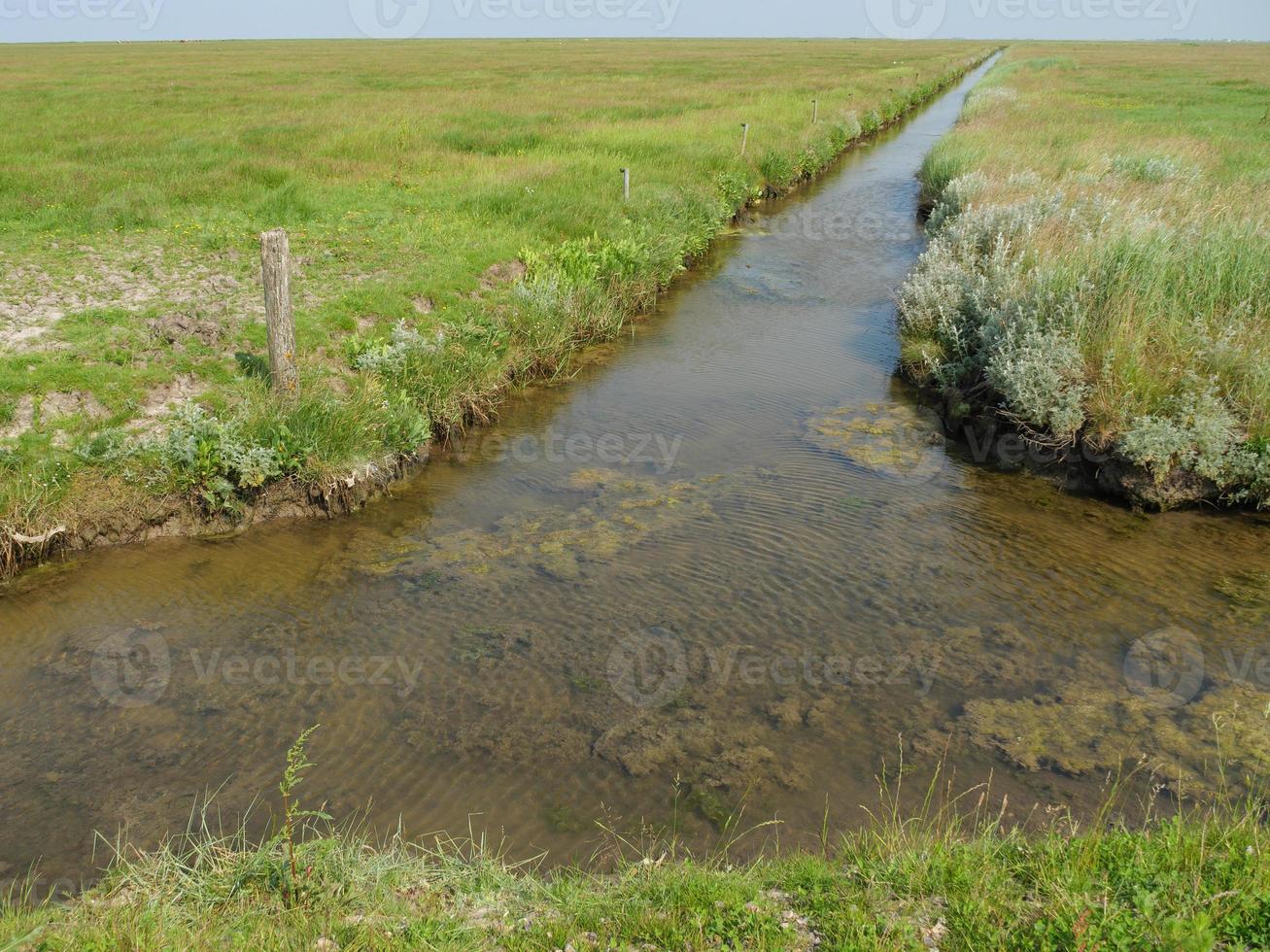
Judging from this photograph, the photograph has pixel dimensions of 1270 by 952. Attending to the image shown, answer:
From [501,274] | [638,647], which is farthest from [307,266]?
[638,647]

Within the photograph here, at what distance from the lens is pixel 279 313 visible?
923cm

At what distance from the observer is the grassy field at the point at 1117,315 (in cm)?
890

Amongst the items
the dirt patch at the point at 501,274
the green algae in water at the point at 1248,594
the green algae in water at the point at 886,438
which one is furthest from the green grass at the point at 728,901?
the dirt patch at the point at 501,274

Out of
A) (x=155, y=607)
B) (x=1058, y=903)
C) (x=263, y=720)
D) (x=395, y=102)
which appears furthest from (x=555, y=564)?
(x=395, y=102)

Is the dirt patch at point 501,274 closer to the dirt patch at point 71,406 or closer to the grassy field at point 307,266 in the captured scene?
the grassy field at point 307,266

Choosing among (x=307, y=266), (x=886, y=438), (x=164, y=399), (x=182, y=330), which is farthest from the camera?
(x=307, y=266)

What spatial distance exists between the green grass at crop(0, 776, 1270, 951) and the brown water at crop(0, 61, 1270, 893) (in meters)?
0.90

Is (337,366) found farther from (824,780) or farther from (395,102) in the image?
(395,102)

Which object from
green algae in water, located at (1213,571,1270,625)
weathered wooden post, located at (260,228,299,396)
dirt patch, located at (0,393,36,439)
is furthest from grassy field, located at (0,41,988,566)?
green algae in water, located at (1213,571,1270,625)

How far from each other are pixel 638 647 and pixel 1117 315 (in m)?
6.90

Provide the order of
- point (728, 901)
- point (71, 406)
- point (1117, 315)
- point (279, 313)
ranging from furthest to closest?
point (1117, 315) < point (279, 313) < point (71, 406) < point (728, 901)

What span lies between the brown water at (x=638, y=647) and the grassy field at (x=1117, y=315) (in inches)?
29.9

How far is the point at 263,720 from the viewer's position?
6.14m

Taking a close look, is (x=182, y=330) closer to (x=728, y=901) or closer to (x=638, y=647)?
(x=638, y=647)
